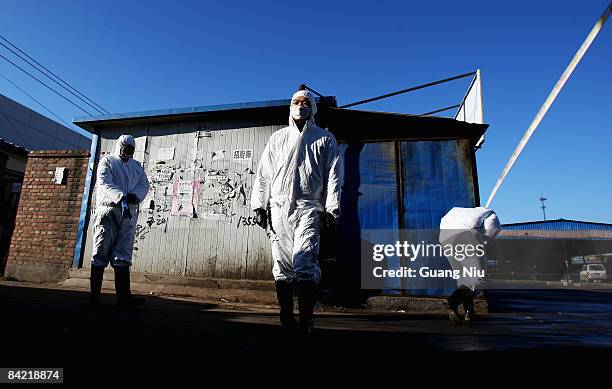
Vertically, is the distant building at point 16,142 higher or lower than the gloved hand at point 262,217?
higher

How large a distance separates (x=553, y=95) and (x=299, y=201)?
18.4 feet

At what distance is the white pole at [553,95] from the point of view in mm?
5078

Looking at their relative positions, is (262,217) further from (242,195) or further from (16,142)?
(16,142)

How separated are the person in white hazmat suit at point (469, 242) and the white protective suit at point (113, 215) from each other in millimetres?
3839

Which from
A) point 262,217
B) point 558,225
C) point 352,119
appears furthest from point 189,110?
point 558,225

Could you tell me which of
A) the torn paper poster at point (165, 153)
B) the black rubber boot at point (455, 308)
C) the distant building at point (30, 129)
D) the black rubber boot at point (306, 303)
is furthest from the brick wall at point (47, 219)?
the distant building at point (30, 129)

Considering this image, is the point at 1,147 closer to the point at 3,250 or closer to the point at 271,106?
the point at 3,250

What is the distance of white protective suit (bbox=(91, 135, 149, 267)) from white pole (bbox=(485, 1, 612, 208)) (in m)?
5.59

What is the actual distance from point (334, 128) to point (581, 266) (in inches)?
993

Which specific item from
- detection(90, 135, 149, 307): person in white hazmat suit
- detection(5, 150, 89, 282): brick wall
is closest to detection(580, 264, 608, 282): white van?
detection(90, 135, 149, 307): person in white hazmat suit

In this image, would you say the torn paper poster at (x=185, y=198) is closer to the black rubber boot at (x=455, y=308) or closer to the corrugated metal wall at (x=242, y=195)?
the corrugated metal wall at (x=242, y=195)

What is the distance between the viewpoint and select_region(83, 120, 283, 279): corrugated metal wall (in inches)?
252

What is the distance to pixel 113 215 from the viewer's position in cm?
384

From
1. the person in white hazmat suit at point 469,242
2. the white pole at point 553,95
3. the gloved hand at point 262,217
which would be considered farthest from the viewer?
the white pole at point 553,95
